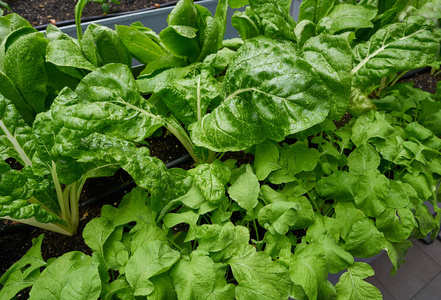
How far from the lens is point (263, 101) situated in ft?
2.41

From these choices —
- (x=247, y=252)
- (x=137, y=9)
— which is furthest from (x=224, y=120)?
(x=137, y=9)

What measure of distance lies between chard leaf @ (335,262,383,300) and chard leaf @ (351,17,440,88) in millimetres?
563

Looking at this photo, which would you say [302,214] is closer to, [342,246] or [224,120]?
[342,246]

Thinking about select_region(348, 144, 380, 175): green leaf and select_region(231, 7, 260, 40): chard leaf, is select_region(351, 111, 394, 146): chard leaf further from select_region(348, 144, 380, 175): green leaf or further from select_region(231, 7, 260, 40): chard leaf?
select_region(231, 7, 260, 40): chard leaf

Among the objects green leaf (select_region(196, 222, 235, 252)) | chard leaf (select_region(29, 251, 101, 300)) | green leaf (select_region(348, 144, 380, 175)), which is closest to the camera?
chard leaf (select_region(29, 251, 101, 300))

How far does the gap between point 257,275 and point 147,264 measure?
223 millimetres

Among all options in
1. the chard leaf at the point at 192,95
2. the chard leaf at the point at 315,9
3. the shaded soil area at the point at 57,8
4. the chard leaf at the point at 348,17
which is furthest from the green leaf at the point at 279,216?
the shaded soil area at the point at 57,8

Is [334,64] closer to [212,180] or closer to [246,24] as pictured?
[246,24]

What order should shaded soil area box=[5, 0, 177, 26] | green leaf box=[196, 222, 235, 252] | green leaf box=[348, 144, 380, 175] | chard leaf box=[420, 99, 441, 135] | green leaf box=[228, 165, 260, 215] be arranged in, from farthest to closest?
shaded soil area box=[5, 0, 177, 26]
chard leaf box=[420, 99, 441, 135]
green leaf box=[348, 144, 380, 175]
green leaf box=[228, 165, 260, 215]
green leaf box=[196, 222, 235, 252]

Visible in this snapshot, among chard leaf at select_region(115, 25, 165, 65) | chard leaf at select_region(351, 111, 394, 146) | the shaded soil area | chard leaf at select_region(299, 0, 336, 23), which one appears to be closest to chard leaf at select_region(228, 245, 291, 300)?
chard leaf at select_region(351, 111, 394, 146)

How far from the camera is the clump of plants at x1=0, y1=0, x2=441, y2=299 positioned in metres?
0.62

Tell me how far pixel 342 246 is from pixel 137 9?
1648mm

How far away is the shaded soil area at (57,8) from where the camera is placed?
5.45 ft

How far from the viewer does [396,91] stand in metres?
1.22
